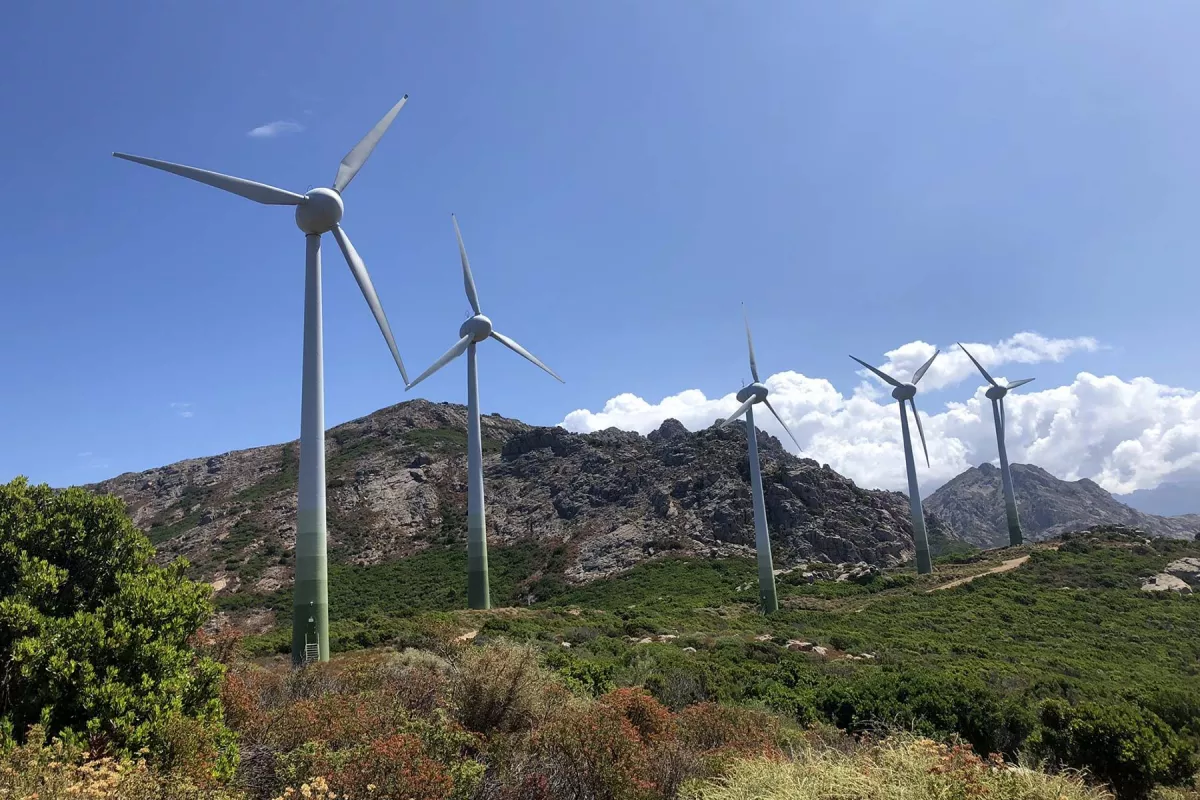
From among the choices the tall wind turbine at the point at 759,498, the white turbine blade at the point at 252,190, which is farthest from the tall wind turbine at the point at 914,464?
the white turbine blade at the point at 252,190

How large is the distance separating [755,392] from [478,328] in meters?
21.7

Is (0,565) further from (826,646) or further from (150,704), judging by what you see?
(826,646)

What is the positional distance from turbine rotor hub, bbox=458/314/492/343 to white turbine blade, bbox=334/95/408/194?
16.0m

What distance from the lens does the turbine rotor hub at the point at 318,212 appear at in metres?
23.6

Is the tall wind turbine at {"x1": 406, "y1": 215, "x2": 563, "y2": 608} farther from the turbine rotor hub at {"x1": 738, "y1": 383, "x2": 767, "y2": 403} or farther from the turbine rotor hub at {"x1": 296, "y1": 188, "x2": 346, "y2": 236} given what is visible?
the turbine rotor hub at {"x1": 738, "y1": 383, "x2": 767, "y2": 403}

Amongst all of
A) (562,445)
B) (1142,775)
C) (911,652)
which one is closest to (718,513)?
(562,445)

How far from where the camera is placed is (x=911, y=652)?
2555 cm

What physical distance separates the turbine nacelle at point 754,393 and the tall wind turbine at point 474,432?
16506 mm

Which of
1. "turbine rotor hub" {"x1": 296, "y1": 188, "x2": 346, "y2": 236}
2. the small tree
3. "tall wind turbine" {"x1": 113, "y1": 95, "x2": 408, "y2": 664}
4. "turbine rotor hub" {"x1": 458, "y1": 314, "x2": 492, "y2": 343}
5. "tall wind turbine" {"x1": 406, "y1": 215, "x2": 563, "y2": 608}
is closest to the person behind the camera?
the small tree

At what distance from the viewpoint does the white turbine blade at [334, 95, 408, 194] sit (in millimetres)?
25141

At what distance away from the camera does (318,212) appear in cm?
2355

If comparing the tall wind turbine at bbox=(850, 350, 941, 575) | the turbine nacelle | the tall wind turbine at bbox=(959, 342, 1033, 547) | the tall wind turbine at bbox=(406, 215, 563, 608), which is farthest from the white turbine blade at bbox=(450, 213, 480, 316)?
the tall wind turbine at bbox=(959, 342, 1033, 547)

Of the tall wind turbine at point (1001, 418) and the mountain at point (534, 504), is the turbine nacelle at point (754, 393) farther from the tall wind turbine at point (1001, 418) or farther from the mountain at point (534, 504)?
the tall wind turbine at point (1001, 418)

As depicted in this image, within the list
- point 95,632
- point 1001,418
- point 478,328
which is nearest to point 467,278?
point 478,328
